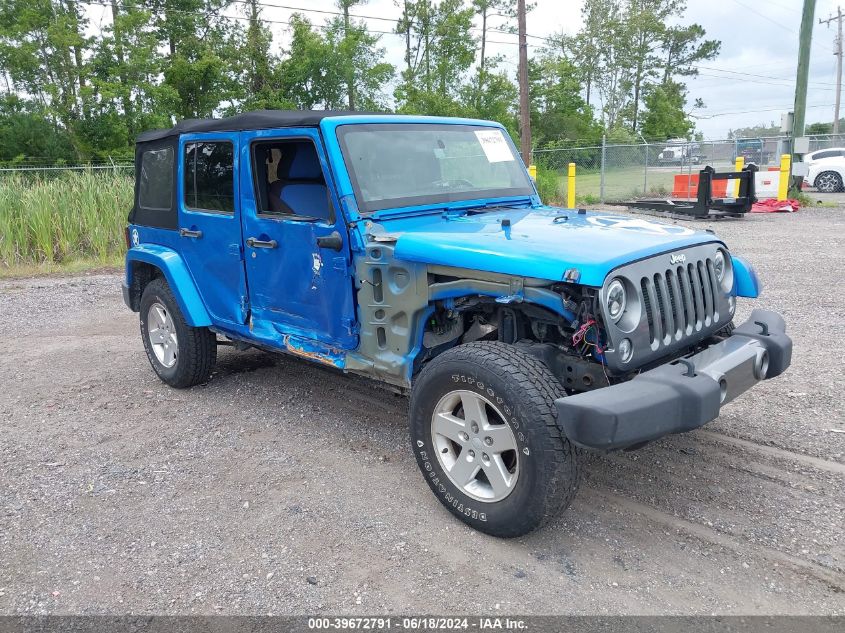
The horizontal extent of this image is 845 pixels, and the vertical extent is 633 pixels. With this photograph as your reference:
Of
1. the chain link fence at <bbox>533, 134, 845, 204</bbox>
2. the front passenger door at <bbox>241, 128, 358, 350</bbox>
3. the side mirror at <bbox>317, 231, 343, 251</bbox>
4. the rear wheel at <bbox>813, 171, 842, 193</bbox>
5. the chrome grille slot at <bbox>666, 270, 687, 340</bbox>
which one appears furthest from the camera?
the rear wheel at <bbox>813, 171, 842, 193</bbox>

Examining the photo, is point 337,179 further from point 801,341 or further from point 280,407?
point 801,341

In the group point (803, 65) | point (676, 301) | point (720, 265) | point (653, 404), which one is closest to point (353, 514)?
point (653, 404)

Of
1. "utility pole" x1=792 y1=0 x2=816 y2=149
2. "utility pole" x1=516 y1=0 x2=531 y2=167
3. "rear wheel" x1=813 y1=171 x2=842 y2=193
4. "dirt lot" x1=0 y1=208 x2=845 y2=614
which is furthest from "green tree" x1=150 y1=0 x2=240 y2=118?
"dirt lot" x1=0 y1=208 x2=845 y2=614

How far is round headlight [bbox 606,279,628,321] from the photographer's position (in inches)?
117

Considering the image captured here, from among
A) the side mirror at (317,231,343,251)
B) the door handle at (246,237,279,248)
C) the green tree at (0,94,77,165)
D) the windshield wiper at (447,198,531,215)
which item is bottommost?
the door handle at (246,237,279,248)

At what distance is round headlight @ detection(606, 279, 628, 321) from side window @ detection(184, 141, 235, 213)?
275 cm

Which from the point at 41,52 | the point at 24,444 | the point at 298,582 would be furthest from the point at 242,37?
the point at 298,582

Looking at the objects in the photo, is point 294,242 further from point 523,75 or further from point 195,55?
point 195,55

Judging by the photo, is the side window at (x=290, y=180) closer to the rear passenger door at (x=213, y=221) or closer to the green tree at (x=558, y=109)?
the rear passenger door at (x=213, y=221)

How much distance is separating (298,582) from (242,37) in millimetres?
31631

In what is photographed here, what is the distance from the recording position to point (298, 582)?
297 centimetres

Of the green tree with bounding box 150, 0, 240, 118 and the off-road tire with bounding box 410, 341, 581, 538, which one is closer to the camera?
the off-road tire with bounding box 410, 341, 581, 538

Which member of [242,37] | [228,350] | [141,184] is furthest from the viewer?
[242,37]

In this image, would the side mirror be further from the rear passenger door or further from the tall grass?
the tall grass
